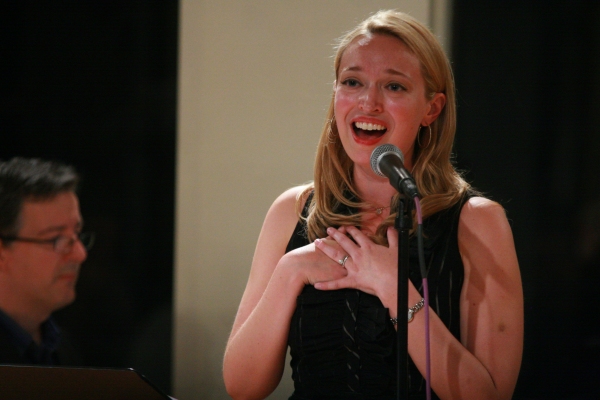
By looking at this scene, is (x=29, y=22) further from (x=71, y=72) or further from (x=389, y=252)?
(x=389, y=252)

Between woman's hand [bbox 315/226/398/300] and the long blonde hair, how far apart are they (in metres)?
0.09

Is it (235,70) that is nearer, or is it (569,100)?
(569,100)

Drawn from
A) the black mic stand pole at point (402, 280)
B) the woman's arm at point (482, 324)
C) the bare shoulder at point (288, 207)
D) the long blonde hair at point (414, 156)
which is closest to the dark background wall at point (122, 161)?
the bare shoulder at point (288, 207)

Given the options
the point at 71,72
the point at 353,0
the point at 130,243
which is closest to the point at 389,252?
the point at 353,0

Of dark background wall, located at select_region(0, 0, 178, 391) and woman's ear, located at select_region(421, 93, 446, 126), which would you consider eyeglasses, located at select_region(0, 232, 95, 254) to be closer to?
dark background wall, located at select_region(0, 0, 178, 391)

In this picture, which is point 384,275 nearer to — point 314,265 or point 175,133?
point 314,265

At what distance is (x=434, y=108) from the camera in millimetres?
1990

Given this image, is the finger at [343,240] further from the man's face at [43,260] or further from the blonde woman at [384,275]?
the man's face at [43,260]

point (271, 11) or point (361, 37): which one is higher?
point (271, 11)

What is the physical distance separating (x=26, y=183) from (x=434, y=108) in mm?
1837

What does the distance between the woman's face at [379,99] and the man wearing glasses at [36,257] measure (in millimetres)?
1556

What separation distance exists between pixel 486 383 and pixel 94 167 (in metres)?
2.01

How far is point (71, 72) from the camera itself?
310 cm

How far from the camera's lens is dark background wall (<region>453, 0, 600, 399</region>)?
253 cm
